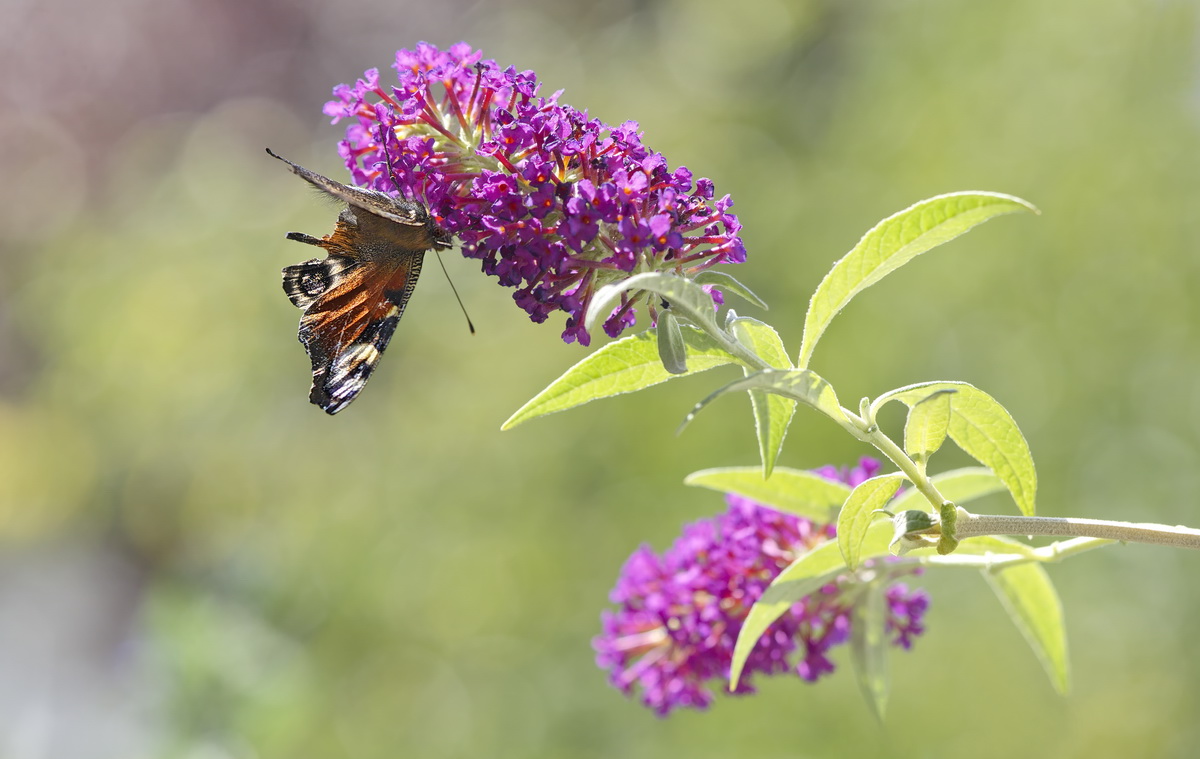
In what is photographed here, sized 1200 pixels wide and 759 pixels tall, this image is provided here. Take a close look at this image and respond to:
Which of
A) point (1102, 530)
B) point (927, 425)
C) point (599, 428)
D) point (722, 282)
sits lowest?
point (1102, 530)

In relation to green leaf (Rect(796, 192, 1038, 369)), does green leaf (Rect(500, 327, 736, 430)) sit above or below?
below

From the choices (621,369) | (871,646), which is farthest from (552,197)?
(871,646)

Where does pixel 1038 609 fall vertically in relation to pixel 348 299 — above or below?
below

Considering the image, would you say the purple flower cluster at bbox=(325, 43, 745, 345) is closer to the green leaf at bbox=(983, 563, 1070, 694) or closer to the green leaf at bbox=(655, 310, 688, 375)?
the green leaf at bbox=(655, 310, 688, 375)

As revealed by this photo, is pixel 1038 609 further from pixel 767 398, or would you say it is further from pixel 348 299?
pixel 348 299

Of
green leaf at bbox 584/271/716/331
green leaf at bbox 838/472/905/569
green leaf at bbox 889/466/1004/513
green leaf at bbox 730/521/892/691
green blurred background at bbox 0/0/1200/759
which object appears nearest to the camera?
green leaf at bbox 584/271/716/331

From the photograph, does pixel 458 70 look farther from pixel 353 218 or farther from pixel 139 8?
pixel 139 8

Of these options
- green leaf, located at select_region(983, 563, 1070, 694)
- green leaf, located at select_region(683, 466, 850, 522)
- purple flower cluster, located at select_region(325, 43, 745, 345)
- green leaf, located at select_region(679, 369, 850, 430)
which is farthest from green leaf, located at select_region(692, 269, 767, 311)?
green leaf, located at select_region(983, 563, 1070, 694)
